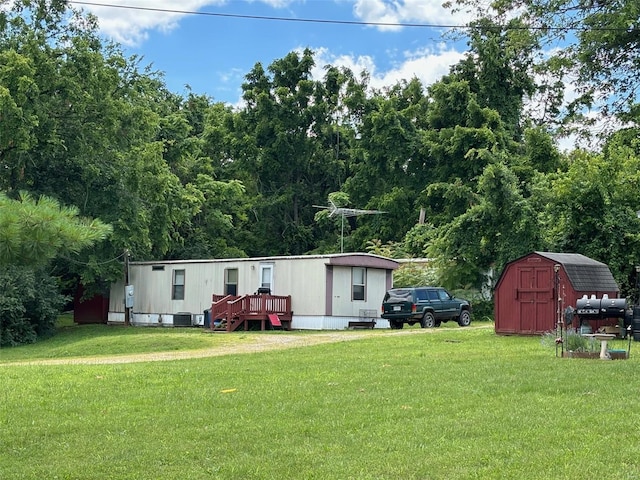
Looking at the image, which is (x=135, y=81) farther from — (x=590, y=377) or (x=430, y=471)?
(x=430, y=471)

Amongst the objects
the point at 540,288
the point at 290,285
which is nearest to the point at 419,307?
the point at 290,285

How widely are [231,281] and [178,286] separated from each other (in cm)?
291

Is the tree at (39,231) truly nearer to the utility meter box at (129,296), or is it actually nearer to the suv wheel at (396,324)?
the suv wheel at (396,324)

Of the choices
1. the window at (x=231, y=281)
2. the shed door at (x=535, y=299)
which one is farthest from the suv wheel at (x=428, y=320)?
the window at (x=231, y=281)

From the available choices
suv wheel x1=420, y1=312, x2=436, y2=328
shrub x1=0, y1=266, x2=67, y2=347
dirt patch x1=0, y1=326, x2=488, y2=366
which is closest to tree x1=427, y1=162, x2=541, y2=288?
suv wheel x1=420, y1=312, x2=436, y2=328

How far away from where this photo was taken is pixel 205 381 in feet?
34.4

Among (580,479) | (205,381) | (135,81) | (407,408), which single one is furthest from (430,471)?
(135,81)

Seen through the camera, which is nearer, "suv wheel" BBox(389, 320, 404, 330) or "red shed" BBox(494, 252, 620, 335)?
"red shed" BBox(494, 252, 620, 335)

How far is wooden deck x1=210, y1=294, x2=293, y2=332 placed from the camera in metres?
23.6

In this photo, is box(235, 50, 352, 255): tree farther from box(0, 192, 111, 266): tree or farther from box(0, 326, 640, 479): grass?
box(0, 192, 111, 266): tree

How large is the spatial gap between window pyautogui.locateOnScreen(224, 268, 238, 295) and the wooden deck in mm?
1629

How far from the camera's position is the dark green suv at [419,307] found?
73.2 feet

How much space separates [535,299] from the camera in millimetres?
17156

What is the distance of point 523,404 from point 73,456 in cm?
445
